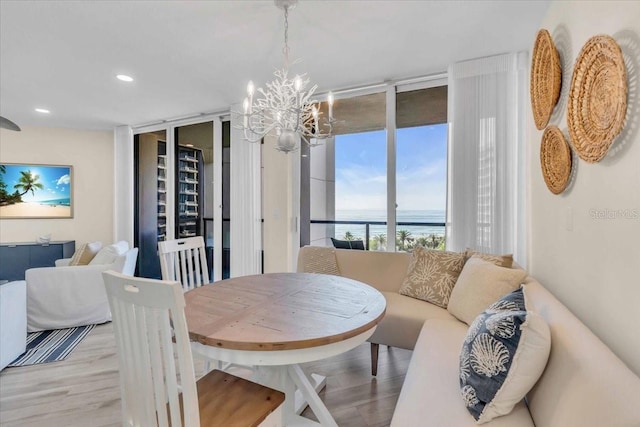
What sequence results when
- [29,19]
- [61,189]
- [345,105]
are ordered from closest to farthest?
1. [29,19]
2. [345,105]
3. [61,189]

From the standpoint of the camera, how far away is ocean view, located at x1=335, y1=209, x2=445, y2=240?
3338mm

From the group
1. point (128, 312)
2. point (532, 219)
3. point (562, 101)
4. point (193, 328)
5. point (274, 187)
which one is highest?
point (562, 101)

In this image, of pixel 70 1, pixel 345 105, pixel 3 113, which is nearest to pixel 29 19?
pixel 70 1

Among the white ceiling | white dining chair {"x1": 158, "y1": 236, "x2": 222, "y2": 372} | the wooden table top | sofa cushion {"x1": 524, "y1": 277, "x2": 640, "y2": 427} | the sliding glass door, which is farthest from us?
the sliding glass door

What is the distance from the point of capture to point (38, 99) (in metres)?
3.69

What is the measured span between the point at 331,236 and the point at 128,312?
313 cm

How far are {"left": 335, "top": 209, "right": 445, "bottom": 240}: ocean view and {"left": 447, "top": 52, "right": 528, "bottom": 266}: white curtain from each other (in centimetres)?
39

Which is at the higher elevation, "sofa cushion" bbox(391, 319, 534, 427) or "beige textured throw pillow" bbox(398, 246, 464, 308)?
"beige textured throw pillow" bbox(398, 246, 464, 308)

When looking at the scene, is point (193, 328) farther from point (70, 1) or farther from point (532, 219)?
point (532, 219)

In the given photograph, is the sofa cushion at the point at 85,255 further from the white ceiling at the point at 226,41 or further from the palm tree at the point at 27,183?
the palm tree at the point at 27,183

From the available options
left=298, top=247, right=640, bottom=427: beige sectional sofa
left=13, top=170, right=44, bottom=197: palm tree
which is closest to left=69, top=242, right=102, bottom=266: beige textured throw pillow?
left=13, top=170, right=44, bottom=197: palm tree

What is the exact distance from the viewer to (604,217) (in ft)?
4.14

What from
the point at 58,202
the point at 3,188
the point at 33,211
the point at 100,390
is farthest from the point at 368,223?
the point at 3,188

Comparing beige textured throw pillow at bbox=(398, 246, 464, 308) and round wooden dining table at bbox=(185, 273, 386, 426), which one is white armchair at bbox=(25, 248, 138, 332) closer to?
round wooden dining table at bbox=(185, 273, 386, 426)
